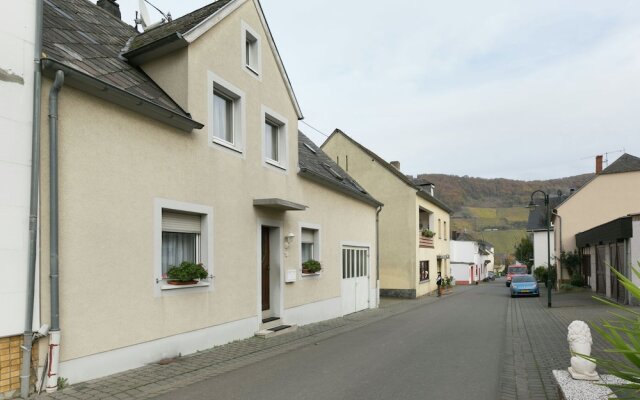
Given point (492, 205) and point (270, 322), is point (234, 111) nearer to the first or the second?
point (270, 322)

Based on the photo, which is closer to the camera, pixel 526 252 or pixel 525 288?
pixel 525 288

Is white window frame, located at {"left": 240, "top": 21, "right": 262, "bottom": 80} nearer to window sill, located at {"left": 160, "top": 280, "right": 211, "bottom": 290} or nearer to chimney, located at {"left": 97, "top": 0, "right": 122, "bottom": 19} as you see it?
chimney, located at {"left": 97, "top": 0, "right": 122, "bottom": 19}

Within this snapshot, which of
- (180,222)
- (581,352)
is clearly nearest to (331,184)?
(180,222)

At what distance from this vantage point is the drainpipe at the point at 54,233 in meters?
5.92

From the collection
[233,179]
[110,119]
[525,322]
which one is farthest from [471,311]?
[110,119]

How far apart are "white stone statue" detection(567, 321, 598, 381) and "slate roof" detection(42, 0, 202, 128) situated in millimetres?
7150

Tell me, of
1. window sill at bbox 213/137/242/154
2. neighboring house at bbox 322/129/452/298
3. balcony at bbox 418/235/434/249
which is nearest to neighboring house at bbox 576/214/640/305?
balcony at bbox 418/235/434/249

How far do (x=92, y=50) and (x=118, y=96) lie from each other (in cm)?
165

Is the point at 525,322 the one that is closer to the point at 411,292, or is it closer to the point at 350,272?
the point at 350,272

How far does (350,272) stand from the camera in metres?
17.5

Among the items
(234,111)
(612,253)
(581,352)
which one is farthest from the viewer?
(612,253)

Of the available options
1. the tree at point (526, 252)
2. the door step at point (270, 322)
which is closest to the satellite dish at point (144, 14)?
the door step at point (270, 322)

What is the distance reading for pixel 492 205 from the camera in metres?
122

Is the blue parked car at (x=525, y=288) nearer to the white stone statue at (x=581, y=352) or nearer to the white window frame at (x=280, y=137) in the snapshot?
the white window frame at (x=280, y=137)
